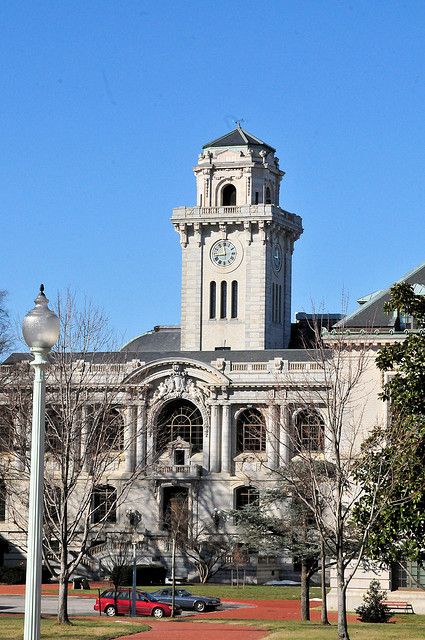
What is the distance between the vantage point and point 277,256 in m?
120

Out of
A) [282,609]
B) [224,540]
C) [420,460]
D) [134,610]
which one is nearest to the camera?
[420,460]

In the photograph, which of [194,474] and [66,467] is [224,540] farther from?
[66,467]

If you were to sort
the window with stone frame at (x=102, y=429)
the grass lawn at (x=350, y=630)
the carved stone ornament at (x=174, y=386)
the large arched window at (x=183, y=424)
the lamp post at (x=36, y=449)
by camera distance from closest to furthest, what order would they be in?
the lamp post at (x=36, y=449) < the grass lawn at (x=350, y=630) < the window with stone frame at (x=102, y=429) < the carved stone ornament at (x=174, y=386) < the large arched window at (x=183, y=424)

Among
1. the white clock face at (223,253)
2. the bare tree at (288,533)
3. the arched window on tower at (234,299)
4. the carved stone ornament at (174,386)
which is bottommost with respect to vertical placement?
the bare tree at (288,533)

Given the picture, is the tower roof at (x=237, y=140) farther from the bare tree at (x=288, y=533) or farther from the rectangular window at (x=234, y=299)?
the bare tree at (x=288, y=533)

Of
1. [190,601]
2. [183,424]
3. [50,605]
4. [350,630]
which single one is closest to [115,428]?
[183,424]

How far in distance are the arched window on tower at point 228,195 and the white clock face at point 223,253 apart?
11.2ft

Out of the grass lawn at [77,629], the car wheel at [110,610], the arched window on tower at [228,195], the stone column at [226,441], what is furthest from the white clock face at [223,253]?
the grass lawn at [77,629]

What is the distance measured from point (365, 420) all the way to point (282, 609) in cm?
950

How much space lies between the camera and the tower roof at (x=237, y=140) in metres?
121

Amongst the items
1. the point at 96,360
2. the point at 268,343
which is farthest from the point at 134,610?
the point at 268,343

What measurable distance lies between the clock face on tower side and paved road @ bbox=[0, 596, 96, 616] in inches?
2012

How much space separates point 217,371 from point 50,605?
46431mm

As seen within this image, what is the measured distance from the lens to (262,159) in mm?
120500
